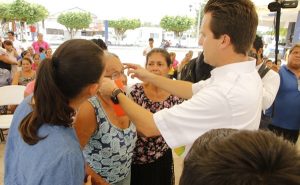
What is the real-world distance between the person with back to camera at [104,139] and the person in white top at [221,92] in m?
0.20

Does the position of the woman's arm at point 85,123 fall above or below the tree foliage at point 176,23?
below

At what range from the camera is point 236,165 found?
36 cm

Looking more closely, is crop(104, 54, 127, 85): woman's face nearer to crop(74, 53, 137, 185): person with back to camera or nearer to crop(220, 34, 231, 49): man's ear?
crop(74, 53, 137, 185): person with back to camera

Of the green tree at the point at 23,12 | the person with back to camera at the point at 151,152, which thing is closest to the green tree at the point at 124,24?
the green tree at the point at 23,12

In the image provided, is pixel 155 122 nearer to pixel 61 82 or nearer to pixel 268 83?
pixel 61 82

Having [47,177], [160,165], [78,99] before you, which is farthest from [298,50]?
[47,177]

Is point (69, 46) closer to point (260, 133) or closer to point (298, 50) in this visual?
point (260, 133)

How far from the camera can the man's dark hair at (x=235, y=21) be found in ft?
3.41

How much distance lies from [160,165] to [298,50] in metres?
2.00

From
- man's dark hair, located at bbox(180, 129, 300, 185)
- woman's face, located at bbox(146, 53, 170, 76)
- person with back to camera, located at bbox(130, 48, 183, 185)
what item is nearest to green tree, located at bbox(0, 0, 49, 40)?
woman's face, located at bbox(146, 53, 170, 76)

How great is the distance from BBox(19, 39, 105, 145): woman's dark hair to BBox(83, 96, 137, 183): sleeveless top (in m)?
0.39

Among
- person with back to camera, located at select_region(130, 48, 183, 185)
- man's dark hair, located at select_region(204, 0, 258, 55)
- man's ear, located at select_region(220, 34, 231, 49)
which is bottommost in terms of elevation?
person with back to camera, located at select_region(130, 48, 183, 185)

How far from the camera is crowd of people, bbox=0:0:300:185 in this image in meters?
0.38

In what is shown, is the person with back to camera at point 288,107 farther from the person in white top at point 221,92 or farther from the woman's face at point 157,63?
the person in white top at point 221,92
